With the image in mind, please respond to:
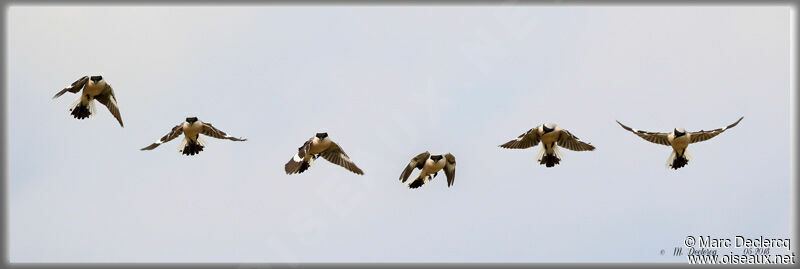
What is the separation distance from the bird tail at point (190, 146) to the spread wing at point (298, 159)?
270cm

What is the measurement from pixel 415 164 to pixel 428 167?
0.42m

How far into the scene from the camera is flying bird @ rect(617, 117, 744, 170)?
29.7 metres

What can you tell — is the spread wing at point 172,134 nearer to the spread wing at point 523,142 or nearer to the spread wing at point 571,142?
the spread wing at point 523,142

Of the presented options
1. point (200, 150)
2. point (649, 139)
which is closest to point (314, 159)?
point (200, 150)

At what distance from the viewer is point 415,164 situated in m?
30.8

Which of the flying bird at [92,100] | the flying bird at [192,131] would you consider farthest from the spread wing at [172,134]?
the flying bird at [92,100]

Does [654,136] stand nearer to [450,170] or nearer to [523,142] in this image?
[523,142]

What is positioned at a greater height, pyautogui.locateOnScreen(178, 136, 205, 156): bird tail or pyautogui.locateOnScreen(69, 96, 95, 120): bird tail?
pyautogui.locateOnScreen(69, 96, 95, 120): bird tail

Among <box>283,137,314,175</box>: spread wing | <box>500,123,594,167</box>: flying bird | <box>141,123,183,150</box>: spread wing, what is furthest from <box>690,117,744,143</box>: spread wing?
<box>141,123,183,150</box>: spread wing

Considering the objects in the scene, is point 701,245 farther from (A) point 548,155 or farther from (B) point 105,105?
(B) point 105,105

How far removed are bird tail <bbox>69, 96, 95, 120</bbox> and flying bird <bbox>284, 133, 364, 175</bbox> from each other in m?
5.94

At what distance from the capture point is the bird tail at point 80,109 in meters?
31.5

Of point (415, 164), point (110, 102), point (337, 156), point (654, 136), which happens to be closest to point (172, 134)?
point (110, 102)

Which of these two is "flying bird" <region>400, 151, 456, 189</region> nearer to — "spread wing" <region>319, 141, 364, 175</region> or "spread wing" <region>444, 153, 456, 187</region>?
"spread wing" <region>444, 153, 456, 187</region>
